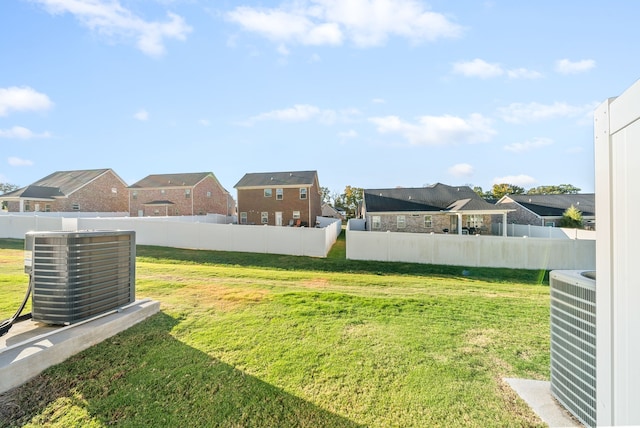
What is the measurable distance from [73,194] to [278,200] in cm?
2378

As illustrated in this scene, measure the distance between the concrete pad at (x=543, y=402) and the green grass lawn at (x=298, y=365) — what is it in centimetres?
11

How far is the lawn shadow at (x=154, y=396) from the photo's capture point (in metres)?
2.68

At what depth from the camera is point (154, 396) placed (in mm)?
3000

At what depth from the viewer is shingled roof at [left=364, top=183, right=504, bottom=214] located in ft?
75.5

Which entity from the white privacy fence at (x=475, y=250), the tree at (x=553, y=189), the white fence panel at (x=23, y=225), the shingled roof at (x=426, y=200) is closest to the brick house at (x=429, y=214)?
the shingled roof at (x=426, y=200)

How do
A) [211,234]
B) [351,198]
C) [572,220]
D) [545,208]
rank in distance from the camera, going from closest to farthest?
[211,234] → [572,220] → [545,208] → [351,198]

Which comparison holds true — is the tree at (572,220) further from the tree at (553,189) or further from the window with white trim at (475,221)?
the tree at (553,189)

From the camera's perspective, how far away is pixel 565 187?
57.4 meters

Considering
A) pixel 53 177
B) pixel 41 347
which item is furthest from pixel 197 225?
pixel 53 177

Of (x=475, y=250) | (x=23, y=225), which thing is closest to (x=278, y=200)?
(x=23, y=225)

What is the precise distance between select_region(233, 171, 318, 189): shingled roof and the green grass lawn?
22.1 m

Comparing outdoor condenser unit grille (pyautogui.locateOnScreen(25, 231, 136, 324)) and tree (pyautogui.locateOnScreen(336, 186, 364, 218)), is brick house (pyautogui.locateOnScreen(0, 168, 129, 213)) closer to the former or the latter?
A: tree (pyautogui.locateOnScreen(336, 186, 364, 218))

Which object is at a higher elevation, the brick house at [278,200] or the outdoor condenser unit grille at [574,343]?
the brick house at [278,200]

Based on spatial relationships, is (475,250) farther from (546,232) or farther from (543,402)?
(546,232)
